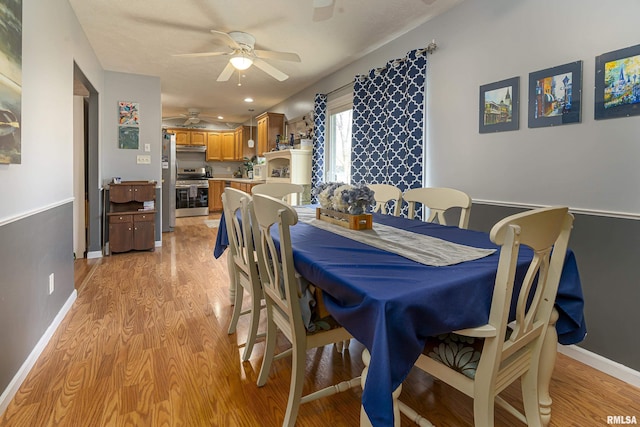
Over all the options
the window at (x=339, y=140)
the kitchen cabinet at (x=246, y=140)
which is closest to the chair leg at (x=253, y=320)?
the window at (x=339, y=140)

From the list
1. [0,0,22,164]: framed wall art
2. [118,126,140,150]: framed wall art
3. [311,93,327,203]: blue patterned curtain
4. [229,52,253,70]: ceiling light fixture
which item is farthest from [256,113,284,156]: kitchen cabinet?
[0,0,22,164]: framed wall art

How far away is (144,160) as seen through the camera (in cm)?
474

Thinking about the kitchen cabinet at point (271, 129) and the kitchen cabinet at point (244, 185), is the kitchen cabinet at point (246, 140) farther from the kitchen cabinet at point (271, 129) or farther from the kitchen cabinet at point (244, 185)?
Result: the kitchen cabinet at point (271, 129)

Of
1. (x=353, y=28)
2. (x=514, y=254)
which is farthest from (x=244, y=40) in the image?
(x=514, y=254)

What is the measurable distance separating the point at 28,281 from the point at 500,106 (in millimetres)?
3121

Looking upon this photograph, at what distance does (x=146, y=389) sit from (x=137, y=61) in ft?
12.8

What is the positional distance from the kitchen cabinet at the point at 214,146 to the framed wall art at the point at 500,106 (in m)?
7.51

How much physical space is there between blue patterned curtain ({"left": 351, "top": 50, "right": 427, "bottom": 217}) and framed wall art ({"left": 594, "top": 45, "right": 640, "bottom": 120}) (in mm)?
1316

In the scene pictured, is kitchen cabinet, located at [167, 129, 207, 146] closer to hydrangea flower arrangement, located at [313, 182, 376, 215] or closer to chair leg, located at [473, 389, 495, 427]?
hydrangea flower arrangement, located at [313, 182, 376, 215]

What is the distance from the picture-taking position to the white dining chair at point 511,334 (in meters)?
0.96

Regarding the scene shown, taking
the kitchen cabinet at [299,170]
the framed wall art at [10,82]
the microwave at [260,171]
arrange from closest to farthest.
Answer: the framed wall art at [10,82], the kitchen cabinet at [299,170], the microwave at [260,171]

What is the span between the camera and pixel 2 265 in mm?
1494

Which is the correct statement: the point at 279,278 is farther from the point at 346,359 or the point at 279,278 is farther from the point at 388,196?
the point at 388,196

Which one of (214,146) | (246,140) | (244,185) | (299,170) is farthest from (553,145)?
(214,146)
